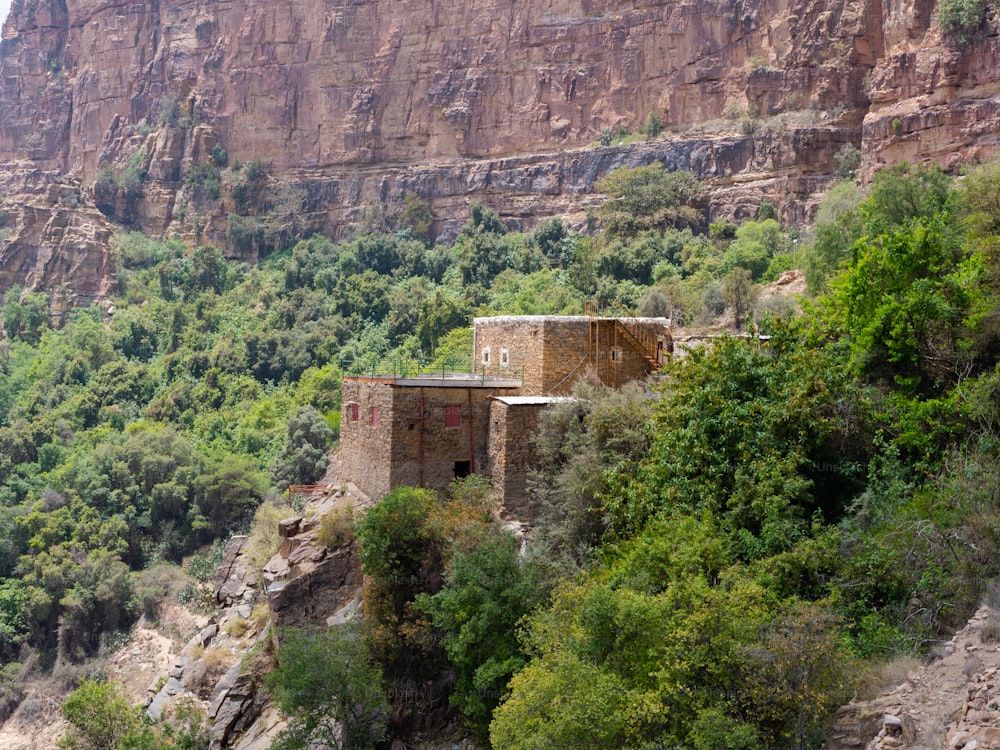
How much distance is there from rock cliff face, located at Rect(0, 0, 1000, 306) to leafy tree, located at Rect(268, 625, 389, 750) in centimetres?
2924

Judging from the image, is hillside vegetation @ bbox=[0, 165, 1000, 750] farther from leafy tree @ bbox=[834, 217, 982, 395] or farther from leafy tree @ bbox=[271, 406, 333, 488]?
leafy tree @ bbox=[271, 406, 333, 488]

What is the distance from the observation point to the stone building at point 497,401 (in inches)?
752

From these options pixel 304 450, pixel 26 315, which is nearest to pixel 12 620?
pixel 304 450

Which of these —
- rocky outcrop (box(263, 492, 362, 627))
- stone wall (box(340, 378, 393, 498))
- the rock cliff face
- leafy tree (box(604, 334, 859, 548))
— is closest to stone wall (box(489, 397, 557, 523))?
stone wall (box(340, 378, 393, 498))

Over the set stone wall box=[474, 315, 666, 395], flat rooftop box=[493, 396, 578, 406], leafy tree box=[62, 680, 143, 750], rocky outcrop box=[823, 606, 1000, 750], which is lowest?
leafy tree box=[62, 680, 143, 750]

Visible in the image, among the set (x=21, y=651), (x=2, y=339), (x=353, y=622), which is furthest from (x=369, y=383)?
(x=2, y=339)

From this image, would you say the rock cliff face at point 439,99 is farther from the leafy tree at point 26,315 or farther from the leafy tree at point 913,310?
the leafy tree at point 913,310

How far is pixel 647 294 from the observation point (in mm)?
36438

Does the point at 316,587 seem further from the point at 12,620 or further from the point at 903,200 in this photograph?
the point at 12,620

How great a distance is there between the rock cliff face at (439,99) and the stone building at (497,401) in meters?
21.6

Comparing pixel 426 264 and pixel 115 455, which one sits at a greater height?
pixel 426 264

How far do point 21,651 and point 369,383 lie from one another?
71.5ft

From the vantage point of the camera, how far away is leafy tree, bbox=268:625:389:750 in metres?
16.5

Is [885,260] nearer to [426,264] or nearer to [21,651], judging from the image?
[21,651]
